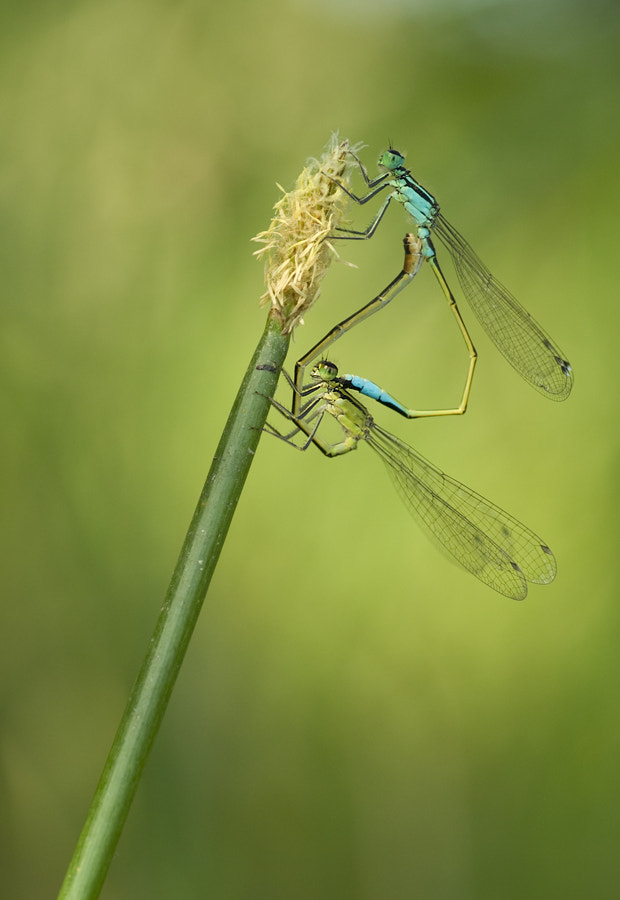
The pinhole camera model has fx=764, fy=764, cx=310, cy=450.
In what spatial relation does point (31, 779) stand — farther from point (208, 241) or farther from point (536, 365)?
point (536, 365)

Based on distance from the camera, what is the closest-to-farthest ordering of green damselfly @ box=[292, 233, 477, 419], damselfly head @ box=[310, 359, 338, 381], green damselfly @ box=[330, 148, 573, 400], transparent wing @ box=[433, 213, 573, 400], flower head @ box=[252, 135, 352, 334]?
flower head @ box=[252, 135, 352, 334] → green damselfly @ box=[292, 233, 477, 419] → damselfly head @ box=[310, 359, 338, 381] → green damselfly @ box=[330, 148, 573, 400] → transparent wing @ box=[433, 213, 573, 400]

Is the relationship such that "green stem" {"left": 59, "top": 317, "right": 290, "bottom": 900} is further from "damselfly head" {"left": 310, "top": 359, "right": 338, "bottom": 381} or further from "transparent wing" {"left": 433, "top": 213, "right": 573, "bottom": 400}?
"transparent wing" {"left": 433, "top": 213, "right": 573, "bottom": 400}

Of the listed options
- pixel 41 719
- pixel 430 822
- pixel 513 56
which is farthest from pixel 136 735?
pixel 513 56

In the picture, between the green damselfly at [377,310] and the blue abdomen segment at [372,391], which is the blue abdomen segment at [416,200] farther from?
the blue abdomen segment at [372,391]

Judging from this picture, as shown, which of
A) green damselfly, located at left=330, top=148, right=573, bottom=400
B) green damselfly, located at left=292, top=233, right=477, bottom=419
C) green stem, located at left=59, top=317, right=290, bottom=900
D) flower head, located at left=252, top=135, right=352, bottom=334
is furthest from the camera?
green damselfly, located at left=330, top=148, right=573, bottom=400

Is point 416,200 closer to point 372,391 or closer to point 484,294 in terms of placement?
point 484,294

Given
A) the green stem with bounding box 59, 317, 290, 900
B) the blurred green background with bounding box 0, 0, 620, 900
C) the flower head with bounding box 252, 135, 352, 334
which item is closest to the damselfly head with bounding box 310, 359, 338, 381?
the blurred green background with bounding box 0, 0, 620, 900

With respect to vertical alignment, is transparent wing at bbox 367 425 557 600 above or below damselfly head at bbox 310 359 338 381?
below

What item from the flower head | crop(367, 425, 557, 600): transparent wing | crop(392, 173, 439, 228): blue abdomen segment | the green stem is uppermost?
crop(392, 173, 439, 228): blue abdomen segment
